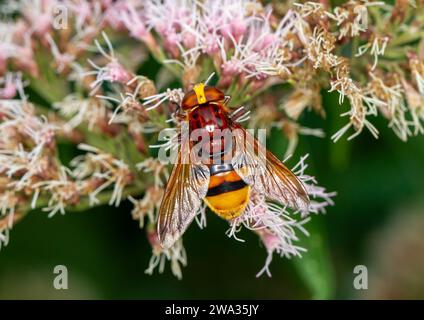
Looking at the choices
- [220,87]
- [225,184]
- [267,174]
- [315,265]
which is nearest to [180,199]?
[225,184]

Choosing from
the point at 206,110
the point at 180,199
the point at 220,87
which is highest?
the point at 220,87

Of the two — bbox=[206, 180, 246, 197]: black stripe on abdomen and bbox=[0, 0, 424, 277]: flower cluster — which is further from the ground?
bbox=[0, 0, 424, 277]: flower cluster

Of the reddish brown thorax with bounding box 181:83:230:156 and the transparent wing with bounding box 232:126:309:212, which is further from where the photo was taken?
the reddish brown thorax with bounding box 181:83:230:156

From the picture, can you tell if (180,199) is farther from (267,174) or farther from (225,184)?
(267,174)

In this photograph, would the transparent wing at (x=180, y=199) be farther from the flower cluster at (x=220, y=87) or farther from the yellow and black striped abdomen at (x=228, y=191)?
the flower cluster at (x=220, y=87)

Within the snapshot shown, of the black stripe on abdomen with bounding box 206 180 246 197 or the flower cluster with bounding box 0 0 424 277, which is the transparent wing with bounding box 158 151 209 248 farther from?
the flower cluster with bounding box 0 0 424 277

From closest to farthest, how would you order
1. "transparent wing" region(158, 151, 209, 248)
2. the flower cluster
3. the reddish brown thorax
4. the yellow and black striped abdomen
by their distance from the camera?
"transparent wing" region(158, 151, 209, 248), the yellow and black striped abdomen, the reddish brown thorax, the flower cluster

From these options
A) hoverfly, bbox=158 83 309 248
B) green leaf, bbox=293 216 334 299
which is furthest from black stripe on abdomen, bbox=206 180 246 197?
green leaf, bbox=293 216 334 299
